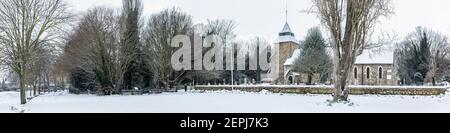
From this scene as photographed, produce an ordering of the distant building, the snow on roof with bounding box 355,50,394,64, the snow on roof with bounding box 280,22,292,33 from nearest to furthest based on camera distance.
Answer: the distant building, the snow on roof with bounding box 355,50,394,64, the snow on roof with bounding box 280,22,292,33

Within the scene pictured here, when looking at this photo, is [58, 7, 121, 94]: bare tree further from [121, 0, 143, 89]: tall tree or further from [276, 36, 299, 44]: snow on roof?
[276, 36, 299, 44]: snow on roof

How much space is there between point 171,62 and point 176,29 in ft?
12.5

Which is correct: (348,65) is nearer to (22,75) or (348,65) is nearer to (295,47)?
(22,75)

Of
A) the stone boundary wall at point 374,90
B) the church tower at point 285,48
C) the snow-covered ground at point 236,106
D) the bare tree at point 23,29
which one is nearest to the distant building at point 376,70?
the church tower at point 285,48

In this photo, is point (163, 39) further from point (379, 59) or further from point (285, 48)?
point (379, 59)

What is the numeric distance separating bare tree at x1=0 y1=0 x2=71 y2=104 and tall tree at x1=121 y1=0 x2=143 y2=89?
11.6m

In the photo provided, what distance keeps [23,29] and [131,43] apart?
14479 millimetres

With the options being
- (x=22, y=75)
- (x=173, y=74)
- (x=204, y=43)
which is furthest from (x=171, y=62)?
(x=22, y=75)

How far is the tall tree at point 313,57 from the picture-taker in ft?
153

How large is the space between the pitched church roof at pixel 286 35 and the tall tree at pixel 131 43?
1238 inches

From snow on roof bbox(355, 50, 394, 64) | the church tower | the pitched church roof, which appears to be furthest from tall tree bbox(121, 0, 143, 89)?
snow on roof bbox(355, 50, 394, 64)

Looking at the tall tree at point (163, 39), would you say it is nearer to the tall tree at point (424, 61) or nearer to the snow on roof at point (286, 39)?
the snow on roof at point (286, 39)

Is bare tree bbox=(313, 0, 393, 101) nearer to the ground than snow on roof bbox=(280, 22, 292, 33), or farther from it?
nearer to the ground

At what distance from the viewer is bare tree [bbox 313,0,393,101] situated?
19.8 meters
